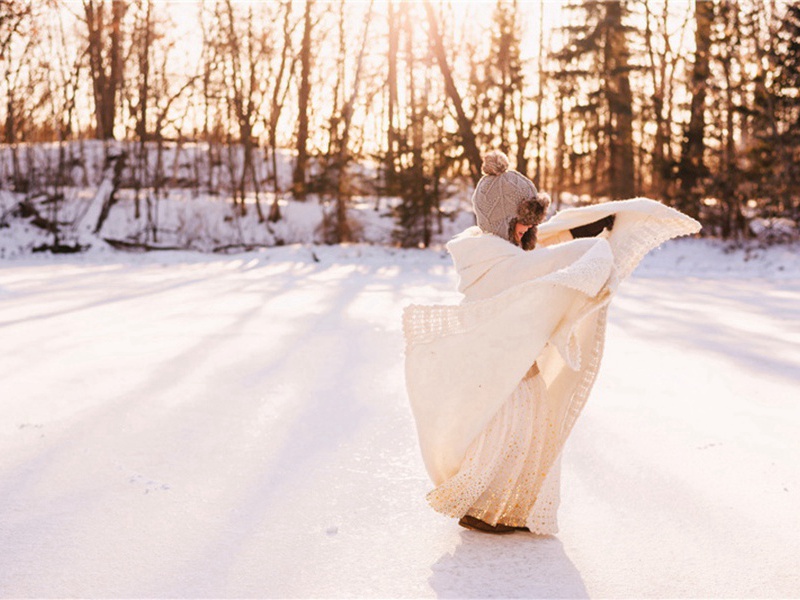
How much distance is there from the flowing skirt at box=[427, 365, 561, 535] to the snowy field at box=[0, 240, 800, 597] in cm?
12

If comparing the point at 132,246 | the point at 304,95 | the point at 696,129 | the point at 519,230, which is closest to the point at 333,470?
the point at 519,230

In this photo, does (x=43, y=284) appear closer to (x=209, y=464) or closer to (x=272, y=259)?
(x=272, y=259)

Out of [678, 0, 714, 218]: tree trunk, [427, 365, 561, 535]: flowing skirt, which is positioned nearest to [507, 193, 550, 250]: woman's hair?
[427, 365, 561, 535]: flowing skirt

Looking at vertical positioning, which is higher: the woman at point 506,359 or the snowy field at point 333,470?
the woman at point 506,359

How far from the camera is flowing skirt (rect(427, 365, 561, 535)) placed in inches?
138

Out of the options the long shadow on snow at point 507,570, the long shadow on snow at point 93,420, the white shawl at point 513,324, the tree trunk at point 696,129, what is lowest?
the long shadow on snow at point 93,420

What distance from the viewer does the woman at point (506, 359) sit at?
3396 millimetres

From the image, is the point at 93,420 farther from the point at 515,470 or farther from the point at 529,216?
the point at 529,216

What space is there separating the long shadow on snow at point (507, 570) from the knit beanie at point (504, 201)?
Answer: 3.70 feet

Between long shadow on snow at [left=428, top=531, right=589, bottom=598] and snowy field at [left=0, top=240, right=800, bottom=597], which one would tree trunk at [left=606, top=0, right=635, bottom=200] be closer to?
snowy field at [left=0, top=240, right=800, bottom=597]

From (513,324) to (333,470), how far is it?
1554 millimetres

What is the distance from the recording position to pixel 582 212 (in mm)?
3592

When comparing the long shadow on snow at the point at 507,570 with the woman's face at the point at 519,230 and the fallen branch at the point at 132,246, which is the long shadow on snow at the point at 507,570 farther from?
the fallen branch at the point at 132,246

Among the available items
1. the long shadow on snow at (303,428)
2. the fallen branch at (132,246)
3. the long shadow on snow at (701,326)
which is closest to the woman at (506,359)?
the long shadow on snow at (303,428)
